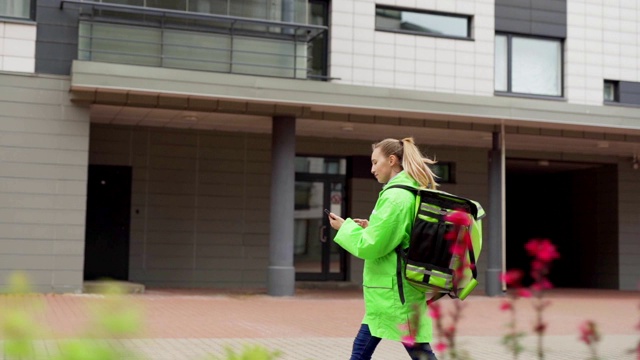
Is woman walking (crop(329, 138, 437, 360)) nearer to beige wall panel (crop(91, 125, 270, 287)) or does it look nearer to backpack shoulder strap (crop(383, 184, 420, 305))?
backpack shoulder strap (crop(383, 184, 420, 305))

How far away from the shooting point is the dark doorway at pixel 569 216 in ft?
75.5

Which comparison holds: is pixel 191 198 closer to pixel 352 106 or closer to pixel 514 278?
pixel 352 106

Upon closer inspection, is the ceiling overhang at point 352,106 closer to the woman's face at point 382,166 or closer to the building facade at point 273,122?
the building facade at point 273,122

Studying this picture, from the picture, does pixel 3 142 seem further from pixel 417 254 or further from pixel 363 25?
pixel 417 254

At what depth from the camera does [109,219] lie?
18375mm

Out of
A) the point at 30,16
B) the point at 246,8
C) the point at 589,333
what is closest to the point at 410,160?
the point at 589,333

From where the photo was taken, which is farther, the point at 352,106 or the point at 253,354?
the point at 352,106

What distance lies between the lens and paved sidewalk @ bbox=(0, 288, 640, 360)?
9.33 m

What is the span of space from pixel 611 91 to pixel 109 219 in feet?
38.1

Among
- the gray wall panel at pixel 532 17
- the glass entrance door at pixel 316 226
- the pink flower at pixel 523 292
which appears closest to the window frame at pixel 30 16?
the glass entrance door at pixel 316 226

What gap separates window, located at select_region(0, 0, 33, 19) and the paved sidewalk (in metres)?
4.94

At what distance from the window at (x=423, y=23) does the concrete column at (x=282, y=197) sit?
315 centimetres

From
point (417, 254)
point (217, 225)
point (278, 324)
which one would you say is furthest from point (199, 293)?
point (417, 254)

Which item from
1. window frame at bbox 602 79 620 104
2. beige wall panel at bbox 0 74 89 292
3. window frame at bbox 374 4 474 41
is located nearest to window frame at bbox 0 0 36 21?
beige wall panel at bbox 0 74 89 292
